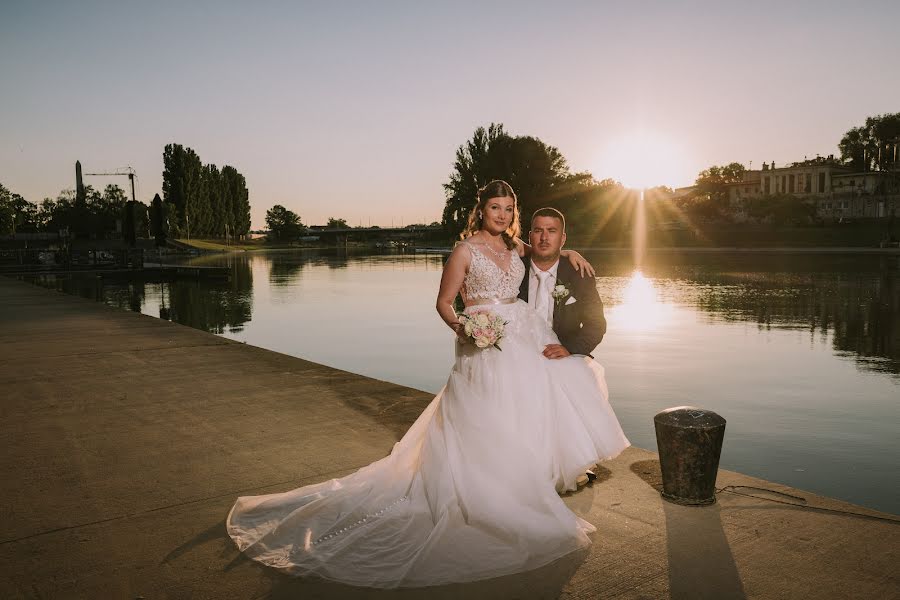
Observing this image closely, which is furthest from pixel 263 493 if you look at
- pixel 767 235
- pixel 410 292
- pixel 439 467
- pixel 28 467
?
pixel 767 235

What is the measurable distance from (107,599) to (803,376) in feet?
37.8

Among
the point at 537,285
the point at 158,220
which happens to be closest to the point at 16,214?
the point at 158,220

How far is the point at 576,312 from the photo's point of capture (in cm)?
509

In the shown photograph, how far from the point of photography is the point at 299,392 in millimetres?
8727

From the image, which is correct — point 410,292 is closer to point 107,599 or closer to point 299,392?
point 299,392

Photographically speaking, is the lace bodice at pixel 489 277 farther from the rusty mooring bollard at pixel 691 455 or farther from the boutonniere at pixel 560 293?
the rusty mooring bollard at pixel 691 455

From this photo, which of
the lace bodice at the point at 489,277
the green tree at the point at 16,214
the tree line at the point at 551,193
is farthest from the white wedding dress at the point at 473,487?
the green tree at the point at 16,214

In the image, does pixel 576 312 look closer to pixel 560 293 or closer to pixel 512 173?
pixel 560 293

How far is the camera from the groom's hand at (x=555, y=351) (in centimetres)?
481

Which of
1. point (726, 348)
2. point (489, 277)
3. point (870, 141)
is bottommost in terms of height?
point (726, 348)

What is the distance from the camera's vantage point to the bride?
3.94 m

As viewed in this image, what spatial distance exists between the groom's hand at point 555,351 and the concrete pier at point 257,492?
3.46 ft

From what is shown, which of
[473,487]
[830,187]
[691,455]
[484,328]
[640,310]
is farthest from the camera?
[830,187]

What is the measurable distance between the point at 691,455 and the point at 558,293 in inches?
57.3
